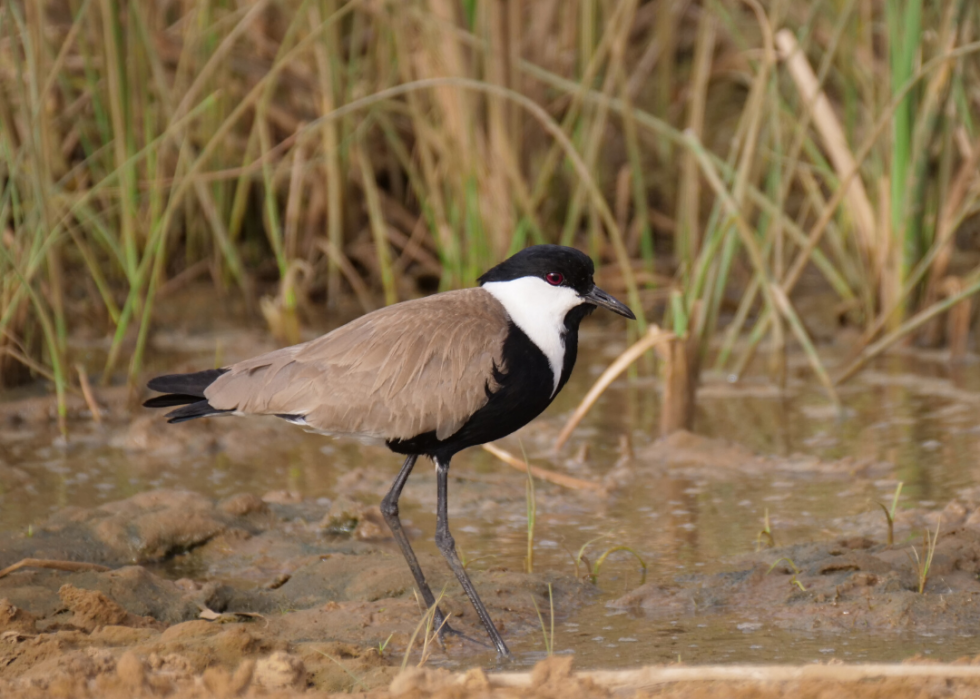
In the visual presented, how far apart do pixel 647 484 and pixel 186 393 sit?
184 centimetres

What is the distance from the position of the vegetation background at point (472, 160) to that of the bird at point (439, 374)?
1.58 metres

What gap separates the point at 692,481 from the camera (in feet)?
15.7

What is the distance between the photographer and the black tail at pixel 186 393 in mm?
3729

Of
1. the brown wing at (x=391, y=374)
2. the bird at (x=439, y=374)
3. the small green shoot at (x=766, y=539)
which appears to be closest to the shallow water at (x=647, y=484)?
the small green shoot at (x=766, y=539)

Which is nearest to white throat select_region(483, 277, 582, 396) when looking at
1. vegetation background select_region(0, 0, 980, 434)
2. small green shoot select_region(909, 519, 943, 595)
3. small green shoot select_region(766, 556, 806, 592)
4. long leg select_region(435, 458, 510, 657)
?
long leg select_region(435, 458, 510, 657)

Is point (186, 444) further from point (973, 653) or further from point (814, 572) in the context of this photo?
point (973, 653)

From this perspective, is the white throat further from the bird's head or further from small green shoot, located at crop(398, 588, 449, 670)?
small green shoot, located at crop(398, 588, 449, 670)

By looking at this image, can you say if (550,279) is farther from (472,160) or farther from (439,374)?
(472,160)

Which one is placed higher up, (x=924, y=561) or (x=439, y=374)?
(x=439, y=374)

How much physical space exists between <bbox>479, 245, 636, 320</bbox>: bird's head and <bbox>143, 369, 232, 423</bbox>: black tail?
2.93 feet

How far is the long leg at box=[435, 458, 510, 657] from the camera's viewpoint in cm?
333

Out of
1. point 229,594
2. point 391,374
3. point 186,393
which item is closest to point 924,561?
point 391,374

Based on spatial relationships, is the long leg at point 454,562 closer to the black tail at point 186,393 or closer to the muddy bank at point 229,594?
the muddy bank at point 229,594

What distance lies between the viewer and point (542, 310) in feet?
11.8
